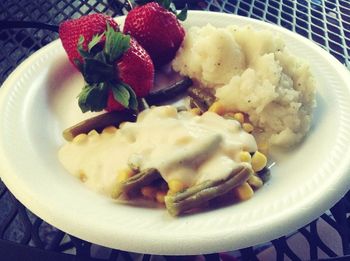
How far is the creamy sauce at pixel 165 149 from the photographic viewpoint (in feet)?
3.08

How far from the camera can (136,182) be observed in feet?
3.06

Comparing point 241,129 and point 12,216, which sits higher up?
point 12,216

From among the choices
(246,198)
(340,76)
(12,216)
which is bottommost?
(340,76)

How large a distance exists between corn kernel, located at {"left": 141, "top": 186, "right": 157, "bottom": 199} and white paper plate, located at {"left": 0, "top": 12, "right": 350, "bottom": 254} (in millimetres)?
42

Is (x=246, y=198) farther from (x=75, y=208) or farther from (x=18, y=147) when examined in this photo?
(x=18, y=147)

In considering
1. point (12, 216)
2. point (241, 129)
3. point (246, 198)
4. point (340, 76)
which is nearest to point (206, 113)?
point (241, 129)

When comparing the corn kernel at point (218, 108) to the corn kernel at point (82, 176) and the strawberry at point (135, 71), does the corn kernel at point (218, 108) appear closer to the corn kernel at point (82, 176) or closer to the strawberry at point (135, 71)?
the strawberry at point (135, 71)

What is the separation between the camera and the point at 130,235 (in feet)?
2.62

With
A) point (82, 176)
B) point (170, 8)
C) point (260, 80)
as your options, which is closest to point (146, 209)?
point (82, 176)

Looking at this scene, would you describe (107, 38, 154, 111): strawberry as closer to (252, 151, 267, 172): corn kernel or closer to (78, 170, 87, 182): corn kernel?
(78, 170, 87, 182): corn kernel

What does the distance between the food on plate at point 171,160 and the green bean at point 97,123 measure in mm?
33

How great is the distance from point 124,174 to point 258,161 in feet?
0.87

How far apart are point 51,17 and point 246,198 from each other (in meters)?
0.98

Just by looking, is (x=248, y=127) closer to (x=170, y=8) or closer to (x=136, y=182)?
(x=136, y=182)
